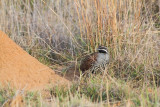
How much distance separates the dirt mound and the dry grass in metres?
0.61

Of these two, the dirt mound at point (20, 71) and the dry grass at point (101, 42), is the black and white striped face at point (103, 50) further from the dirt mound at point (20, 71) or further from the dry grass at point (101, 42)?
the dirt mound at point (20, 71)

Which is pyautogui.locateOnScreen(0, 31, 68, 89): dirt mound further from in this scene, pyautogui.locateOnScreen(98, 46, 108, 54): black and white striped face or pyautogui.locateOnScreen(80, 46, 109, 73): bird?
pyautogui.locateOnScreen(98, 46, 108, 54): black and white striped face

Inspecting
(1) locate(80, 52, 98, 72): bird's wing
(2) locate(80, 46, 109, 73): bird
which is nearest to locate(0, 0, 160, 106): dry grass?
(2) locate(80, 46, 109, 73): bird

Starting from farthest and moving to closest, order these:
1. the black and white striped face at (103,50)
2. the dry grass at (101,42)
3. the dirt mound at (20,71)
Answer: the black and white striped face at (103,50) → the dirt mound at (20,71) → the dry grass at (101,42)

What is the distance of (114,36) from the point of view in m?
6.14

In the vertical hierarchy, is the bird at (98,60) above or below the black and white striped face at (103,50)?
below

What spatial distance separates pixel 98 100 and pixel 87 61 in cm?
164

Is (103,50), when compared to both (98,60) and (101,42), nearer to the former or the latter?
(98,60)

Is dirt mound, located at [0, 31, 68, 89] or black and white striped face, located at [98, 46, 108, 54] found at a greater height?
black and white striped face, located at [98, 46, 108, 54]

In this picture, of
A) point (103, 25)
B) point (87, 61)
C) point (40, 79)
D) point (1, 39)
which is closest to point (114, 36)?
point (103, 25)

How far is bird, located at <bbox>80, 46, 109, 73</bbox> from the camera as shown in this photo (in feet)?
19.1

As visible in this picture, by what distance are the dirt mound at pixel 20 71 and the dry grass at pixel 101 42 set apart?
61 centimetres

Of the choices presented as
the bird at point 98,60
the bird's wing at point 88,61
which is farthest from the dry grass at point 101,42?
the bird's wing at point 88,61

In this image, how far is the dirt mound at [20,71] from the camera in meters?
5.18
